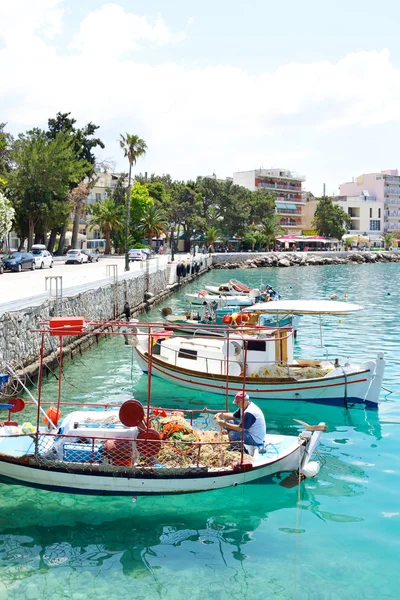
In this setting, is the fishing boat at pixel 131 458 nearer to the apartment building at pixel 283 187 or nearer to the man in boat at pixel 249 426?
the man in boat at pixel 249 426

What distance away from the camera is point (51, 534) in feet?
37.1

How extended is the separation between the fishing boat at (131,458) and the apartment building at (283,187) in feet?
381

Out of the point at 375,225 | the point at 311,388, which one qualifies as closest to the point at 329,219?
the point at 375,225

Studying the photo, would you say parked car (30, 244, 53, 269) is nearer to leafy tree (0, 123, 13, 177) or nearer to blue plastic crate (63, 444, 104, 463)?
leafy tree (0, 123, 13, 177)

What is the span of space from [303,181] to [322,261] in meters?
34.1

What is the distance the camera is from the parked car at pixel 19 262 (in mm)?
47438

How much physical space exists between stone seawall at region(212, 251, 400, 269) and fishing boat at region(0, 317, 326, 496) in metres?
81.9

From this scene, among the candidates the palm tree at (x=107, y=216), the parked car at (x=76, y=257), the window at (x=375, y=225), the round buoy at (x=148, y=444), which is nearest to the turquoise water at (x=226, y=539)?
the round buoy at (x=148, y=444)

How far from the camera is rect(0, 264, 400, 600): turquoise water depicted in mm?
9766

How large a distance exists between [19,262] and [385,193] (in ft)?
386

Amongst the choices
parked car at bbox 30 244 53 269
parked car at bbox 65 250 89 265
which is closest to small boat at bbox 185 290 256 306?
parked car at bbox 30 244 53 269

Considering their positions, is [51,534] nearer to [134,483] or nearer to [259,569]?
[134,483]

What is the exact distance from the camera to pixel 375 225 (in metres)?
145

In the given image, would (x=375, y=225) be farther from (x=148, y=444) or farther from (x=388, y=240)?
(x=148, y=444)
